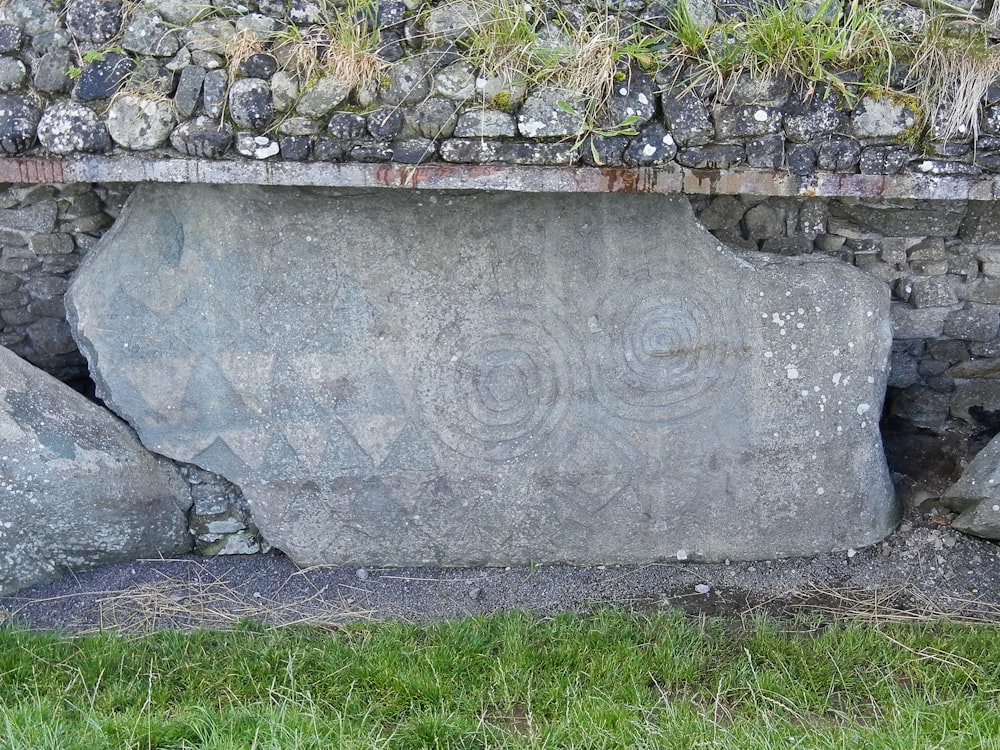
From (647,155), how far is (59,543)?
2630 millimetres

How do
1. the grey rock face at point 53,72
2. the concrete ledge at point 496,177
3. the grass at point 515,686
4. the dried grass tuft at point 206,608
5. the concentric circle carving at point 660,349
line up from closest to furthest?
the grass at point 515,686 < the concrete ledge at point 496,177 < the grey rock face at point 53,72 < the dried grass tuft at point 206,608 < the concentric circle carving at point 660,349

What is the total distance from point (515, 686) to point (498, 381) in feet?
3.99

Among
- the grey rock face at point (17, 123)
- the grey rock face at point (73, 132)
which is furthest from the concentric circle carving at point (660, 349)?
the grey rock face at point (17, 123)

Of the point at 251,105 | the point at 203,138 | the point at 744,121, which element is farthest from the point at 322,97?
the point at 744,121

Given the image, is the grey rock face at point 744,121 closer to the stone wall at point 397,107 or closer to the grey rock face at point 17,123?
the stone wall at point 397,107

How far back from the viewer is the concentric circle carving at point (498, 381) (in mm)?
4020

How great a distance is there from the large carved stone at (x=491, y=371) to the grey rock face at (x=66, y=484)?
135 mm

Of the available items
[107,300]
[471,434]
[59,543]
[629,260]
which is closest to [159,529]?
[59,543]

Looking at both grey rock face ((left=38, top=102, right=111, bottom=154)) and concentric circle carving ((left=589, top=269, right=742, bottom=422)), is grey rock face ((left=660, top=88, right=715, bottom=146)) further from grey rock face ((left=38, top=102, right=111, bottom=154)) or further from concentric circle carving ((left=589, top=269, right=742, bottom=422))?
grey rock face ((left=38, top=102, right=111, bottom=154))

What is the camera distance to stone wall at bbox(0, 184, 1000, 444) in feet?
13.4

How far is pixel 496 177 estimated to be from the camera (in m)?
3.42

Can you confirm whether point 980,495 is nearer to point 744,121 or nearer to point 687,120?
point 744,121

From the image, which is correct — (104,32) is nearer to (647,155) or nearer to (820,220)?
(647,155)

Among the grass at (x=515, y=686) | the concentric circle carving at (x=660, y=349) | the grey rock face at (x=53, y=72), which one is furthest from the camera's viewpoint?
the concentric circle carving at (x=660, y=349)
